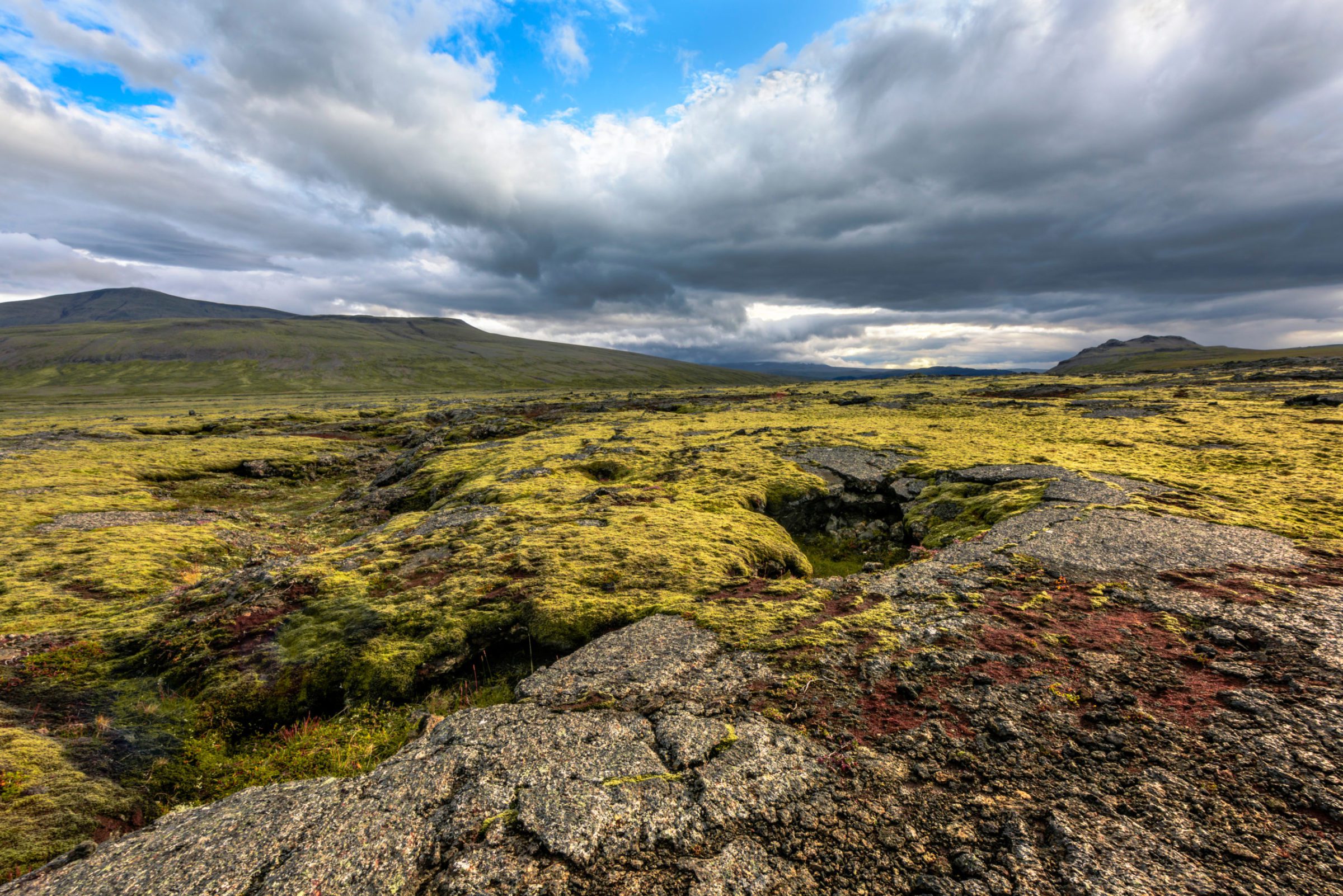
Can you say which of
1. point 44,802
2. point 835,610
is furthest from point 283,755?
point 835,610

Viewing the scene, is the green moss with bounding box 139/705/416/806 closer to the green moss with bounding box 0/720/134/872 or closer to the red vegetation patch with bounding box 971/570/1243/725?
the green moss with bounding box 0/720/134/872

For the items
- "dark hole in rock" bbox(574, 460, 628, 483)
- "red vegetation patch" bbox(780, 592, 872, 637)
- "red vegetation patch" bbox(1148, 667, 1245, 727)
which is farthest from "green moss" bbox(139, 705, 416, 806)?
"dark hole in rock" bbox(574, 460, 628, 483)

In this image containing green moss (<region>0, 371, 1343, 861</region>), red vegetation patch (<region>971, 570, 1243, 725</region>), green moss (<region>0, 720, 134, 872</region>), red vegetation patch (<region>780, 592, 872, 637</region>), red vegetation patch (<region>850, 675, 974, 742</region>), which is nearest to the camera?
green moss (<region>0, 720, 134, 872</region>)

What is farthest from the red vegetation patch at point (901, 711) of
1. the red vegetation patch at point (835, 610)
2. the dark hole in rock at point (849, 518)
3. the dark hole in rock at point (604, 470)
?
the dark hole in rock at point (604, 470)

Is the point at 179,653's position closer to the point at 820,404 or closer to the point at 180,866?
the point at 180,866

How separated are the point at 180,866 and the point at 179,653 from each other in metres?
9.44

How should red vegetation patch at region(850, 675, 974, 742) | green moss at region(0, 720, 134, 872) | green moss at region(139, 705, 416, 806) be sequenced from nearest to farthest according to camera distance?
green moss at region(0, 720, 134, 872) < red vegetation patch at region(850, 675, 974, 742) < green moss at region(139, 705, 416, 806)

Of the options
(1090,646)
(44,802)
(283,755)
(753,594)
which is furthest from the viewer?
(753,594)

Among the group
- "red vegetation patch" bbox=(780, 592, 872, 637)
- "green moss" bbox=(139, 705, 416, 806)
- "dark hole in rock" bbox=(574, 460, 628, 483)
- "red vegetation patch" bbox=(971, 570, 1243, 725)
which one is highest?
"red vegetation patch" bbox=(971, 570, 1243, 725)

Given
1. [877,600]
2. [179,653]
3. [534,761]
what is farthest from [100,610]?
[877,600]

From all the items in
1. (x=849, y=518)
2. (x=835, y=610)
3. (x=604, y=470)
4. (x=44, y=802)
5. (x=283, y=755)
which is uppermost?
(x=835, y=610)

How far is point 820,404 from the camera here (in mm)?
82625

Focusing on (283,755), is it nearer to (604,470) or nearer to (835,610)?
(835,610)

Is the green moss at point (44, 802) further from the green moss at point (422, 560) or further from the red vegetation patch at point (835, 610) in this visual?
the red vegetation patch at point (835, 610)
